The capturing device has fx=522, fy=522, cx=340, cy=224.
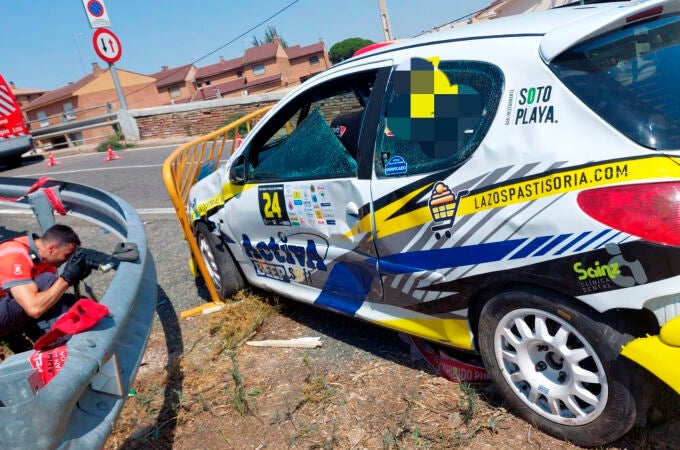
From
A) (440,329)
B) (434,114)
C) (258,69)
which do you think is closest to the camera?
(434,114)

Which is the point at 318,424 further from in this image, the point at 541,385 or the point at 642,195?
the point at 642,195

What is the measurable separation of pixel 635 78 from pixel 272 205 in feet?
7.53

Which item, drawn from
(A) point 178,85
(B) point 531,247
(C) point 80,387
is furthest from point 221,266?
(A) point 178,85

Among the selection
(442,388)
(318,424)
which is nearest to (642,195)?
(442,388)

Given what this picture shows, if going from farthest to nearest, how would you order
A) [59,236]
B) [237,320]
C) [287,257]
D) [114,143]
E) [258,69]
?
[258,69]
[114,143]
[237,320]
[287,257]
[59,236]

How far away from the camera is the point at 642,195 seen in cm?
189

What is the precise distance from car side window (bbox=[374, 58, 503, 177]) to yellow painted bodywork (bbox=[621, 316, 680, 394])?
1.05 meters

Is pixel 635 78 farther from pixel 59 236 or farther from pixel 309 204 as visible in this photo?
pixel 59 236

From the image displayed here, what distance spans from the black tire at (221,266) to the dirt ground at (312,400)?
43 cm

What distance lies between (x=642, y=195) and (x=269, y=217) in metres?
2.40

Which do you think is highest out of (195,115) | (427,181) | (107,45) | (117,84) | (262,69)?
(262,69)

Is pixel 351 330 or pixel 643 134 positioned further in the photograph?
pixel 351 330

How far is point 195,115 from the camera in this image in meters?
16.7

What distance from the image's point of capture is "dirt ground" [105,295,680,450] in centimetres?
260
